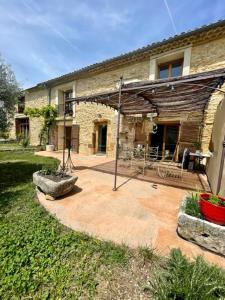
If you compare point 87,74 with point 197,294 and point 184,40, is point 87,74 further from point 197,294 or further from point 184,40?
point 197,294

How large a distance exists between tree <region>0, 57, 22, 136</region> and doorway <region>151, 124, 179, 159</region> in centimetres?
627

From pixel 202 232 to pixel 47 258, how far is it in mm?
2169

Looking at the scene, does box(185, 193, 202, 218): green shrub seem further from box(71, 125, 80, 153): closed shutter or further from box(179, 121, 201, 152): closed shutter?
box(71, 125, 80, 153): closed shutter

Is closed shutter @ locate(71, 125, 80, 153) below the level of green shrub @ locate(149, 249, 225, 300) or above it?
above

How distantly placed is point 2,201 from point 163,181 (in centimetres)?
441

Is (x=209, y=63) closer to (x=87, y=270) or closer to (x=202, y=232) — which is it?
(x=202, y=232)

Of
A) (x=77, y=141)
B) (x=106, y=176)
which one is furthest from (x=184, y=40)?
(x=77, y=141)

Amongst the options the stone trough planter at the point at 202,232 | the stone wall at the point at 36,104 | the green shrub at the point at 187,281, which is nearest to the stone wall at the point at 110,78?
the stone wall at the point at 36,104

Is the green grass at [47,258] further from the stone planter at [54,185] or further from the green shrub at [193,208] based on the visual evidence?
the green shrub at [193,208]

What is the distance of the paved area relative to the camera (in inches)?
91.2

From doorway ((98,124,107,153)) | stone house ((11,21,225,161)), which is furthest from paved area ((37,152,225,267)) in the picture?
doorway ((98,124,107,153))

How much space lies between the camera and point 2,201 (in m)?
3.55

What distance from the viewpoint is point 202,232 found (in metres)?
2.21

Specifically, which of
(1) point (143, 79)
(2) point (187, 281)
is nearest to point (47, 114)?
(1) point (143, 79)
